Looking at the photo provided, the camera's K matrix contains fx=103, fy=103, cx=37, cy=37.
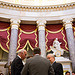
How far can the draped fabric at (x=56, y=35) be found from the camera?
9.76 meters

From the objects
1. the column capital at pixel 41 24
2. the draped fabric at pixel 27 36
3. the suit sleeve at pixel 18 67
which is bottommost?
the suit sleeve at pixel 18 67

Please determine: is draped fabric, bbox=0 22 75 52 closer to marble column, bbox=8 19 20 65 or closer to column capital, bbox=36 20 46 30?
marble column, bbox=8 19 20 65

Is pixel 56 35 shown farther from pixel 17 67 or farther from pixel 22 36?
pixel 17 67

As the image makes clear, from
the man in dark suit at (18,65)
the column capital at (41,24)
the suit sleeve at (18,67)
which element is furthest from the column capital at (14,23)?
the suit sleeve at (18,67)

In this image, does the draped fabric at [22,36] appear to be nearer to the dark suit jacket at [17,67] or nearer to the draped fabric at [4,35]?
the draped fabric at [4,35]

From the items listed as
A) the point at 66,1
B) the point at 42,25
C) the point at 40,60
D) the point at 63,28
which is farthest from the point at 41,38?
the point at 40,60

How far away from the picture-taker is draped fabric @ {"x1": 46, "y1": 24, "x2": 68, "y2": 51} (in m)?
9.76

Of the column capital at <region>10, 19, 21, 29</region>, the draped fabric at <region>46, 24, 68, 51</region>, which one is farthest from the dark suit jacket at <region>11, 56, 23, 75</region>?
the column capital at <region>10, 19, 21, 29</region>

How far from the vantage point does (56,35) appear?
10312 mm

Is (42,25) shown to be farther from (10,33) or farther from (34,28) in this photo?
(10,33)

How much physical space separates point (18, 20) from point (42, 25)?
239 centimetres

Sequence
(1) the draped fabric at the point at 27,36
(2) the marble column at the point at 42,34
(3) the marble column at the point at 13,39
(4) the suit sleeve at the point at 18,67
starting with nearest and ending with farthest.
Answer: (4) the suit sleeve at the point at 18,67
(3) the marble column at the point at 13,39
(2) the marble column at the point at 42,34
(1) the draped fabric at the point at 27,36

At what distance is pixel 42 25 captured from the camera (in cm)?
1005

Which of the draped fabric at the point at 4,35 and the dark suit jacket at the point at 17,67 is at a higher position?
the draped fabric at the point at 4,35
